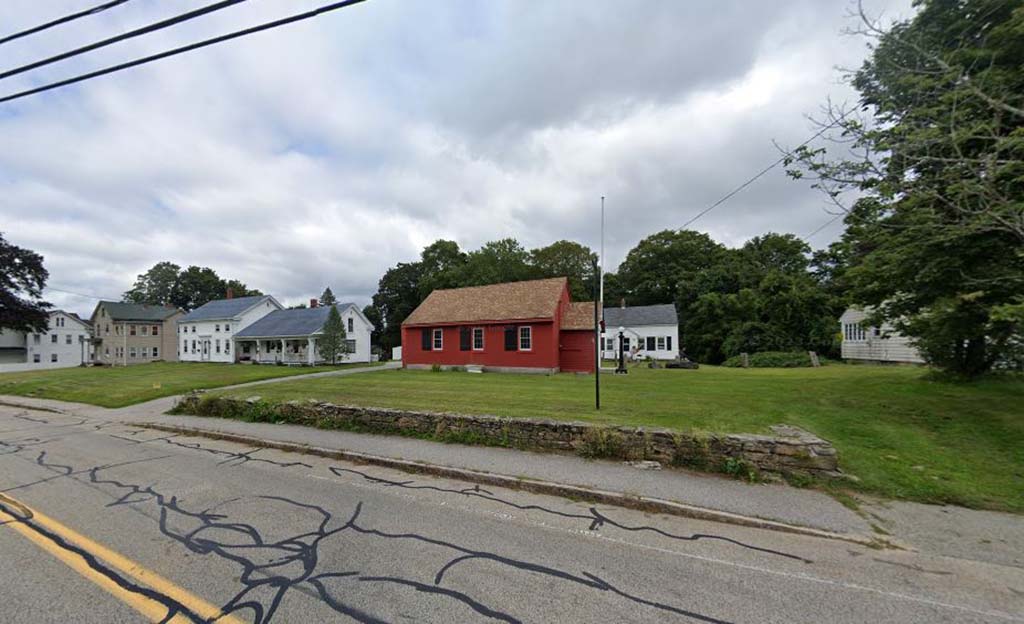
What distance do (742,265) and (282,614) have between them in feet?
174

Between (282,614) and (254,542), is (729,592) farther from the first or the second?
(254,542)

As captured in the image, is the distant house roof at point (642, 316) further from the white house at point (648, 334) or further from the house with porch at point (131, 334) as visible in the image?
the house with porch at point (131, 334)

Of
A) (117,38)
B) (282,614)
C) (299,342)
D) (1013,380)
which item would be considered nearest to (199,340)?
(299,342)

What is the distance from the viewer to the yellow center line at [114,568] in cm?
325

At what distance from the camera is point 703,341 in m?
40.7

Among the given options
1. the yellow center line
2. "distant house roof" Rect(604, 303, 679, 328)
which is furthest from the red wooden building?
the yellow center line

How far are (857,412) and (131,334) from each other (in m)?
64.4

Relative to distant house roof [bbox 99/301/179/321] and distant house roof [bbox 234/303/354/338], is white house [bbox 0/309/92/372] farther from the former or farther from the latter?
distant house roof [bbox 234/303/354/338]

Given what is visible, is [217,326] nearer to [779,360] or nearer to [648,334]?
[648,334]

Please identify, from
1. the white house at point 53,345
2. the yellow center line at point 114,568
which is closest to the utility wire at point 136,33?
the yellow center line at point 114,568

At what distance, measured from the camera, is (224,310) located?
1799 inches

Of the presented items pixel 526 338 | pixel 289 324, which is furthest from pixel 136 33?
pixel 289 324

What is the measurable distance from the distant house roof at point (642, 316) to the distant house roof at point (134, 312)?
53054 millimetres

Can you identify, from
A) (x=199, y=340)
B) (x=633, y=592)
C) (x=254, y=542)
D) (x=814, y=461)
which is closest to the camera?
(x=633, y=592)
